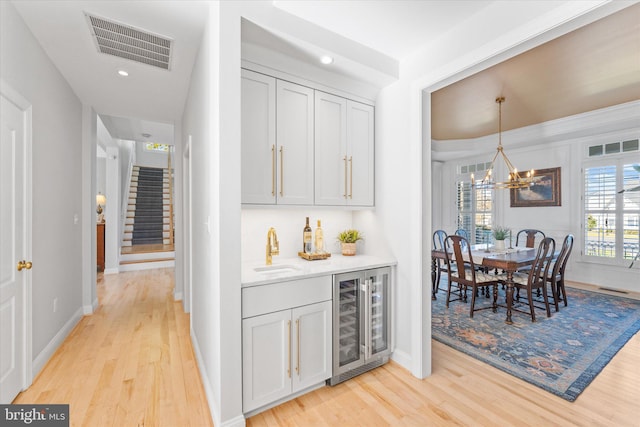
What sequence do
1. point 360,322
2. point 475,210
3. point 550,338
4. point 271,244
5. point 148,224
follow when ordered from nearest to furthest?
point 360,322, point 271,244, point 550,338, point 475,210, point 148,224

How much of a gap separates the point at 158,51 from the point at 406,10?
2.03 m

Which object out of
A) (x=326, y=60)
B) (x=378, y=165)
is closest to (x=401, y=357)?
(x=378, y=165)

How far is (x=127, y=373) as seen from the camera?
2398 mm

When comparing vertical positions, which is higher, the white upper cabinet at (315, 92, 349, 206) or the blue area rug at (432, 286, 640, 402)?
the white upper cabinet at (315, 92, 349, 206)

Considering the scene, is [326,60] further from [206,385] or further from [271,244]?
[206,385]

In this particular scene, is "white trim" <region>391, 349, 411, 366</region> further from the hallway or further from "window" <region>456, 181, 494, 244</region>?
"window" <region>456, 181, 494, 244</region>

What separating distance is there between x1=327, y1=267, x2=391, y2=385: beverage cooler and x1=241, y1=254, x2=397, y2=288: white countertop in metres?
0.06

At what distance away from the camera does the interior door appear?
6.23ft

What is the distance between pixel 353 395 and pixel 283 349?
64cm

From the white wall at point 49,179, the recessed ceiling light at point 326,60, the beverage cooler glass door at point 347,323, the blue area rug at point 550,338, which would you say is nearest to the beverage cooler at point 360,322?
the beverage cooler glass door at point 347,323

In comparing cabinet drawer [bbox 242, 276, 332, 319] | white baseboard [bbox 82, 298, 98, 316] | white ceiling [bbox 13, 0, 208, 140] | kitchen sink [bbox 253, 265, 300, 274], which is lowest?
white baseboard [bbox 82, 298, 98, 316]

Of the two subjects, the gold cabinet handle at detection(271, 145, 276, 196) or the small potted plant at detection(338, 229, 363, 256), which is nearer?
the gold cabinet handle at detection(271, 145, 276, 196)

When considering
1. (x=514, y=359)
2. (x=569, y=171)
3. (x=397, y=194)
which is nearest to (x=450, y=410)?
(x=514, y=359)

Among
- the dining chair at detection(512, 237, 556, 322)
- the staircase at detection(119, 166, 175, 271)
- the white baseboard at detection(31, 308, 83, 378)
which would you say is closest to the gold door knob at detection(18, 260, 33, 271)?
the white baseboard at detection(31, 308, 83, 378)
